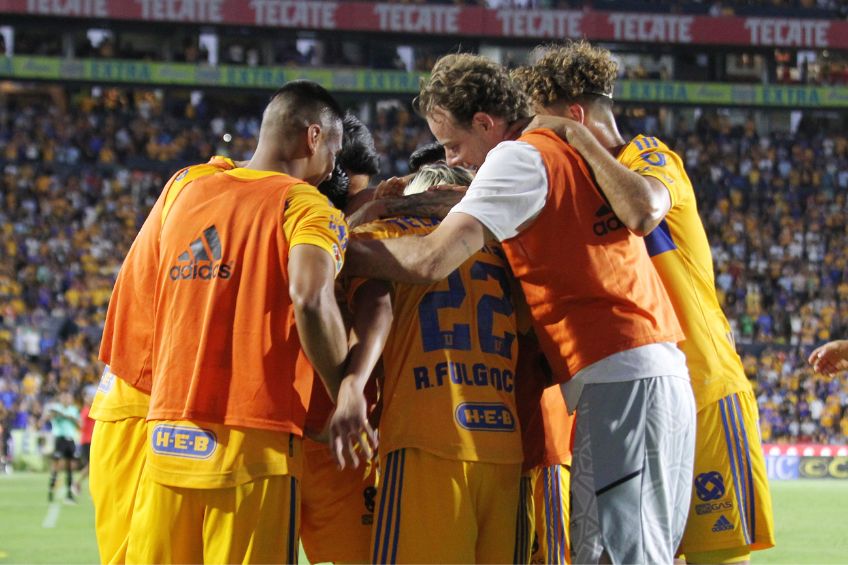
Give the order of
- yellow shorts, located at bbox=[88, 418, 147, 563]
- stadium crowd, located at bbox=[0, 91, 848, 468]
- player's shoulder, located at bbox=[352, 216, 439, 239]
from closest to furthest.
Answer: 1. player's shoulder, located at bbox=[352, 216, 439, 239]
2. yellow shorts, located at bbox=[88, 418, 147, 563]
3. stadium crowd, located at bbox=[0, 91, 848, 468]

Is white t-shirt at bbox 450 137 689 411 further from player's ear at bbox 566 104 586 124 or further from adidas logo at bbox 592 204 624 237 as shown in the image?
player's ear at bbox 566 104 586 124

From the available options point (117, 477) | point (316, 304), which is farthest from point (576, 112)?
point (117, 477)

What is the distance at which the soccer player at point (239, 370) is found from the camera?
3.57 meters

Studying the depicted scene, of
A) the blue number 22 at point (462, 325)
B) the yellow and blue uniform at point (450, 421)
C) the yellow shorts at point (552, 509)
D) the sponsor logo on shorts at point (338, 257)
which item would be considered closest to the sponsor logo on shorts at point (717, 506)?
the yellow shorts at point (552, 509)

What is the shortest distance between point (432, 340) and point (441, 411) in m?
0.25

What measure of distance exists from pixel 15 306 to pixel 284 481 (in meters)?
25.0

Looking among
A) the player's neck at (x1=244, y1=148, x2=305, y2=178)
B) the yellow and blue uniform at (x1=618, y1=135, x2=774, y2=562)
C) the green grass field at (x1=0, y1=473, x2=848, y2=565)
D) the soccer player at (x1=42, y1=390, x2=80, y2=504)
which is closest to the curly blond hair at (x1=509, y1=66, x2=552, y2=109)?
the yellow and blue uniform at (x1=618, y1=135, x2=774, y2=562)

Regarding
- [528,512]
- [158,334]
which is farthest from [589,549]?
[158,334]

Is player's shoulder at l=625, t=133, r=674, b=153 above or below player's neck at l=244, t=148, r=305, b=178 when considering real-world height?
above

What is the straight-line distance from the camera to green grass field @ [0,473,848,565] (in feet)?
35.3

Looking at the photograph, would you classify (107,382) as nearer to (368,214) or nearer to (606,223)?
(368,214)

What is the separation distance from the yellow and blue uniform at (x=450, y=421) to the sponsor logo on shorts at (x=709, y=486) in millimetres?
961

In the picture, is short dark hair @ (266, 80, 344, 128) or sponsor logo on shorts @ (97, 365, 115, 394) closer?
short dark hair @ (266, 80, 344, 128)

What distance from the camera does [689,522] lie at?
174 inches
